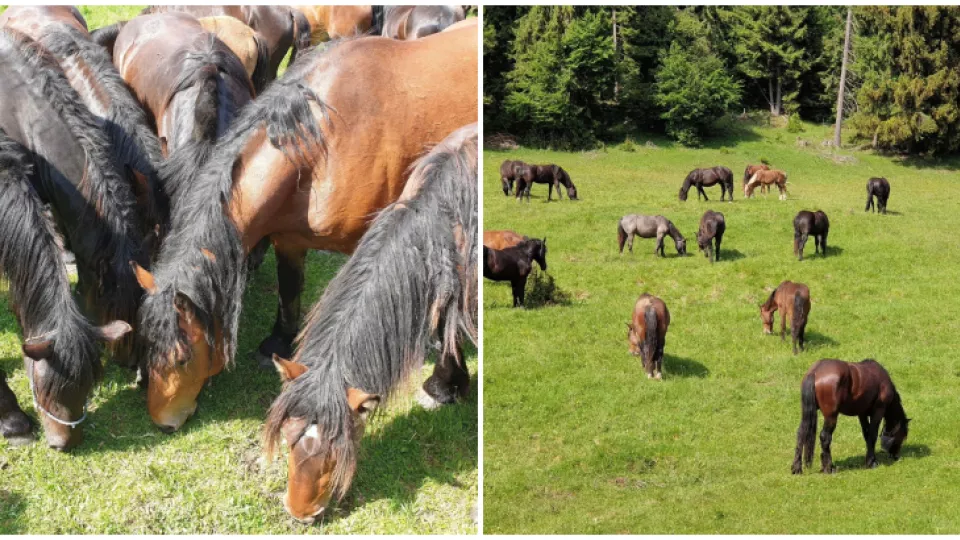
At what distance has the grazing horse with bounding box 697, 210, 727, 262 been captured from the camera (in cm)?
1777

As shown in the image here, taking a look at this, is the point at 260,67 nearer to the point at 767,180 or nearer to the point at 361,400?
the point at 361,400

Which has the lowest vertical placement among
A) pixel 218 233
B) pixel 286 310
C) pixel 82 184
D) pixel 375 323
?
pixel 286 310

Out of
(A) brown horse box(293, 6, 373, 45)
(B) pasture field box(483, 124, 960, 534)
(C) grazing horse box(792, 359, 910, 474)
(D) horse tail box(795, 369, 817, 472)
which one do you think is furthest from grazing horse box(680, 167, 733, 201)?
(D) horse tail box(795, 369, 817, 472)

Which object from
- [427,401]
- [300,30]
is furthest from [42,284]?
[300,30]

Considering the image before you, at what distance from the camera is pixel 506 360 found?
36.8 feet

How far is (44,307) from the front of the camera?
17.8 feet

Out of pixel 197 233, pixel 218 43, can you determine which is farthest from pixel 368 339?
pixel 218 43

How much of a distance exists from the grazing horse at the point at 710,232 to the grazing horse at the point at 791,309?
3.25 m

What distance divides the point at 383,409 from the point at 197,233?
1536 mm

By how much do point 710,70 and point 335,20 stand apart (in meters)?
9.06

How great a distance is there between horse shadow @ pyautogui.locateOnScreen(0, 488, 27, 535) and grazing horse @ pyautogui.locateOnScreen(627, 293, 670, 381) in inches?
326

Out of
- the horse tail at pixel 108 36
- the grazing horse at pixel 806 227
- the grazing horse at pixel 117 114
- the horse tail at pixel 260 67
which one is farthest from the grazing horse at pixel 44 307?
Result: the grazing horse at pixel 806 227

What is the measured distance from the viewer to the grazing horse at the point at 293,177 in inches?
219

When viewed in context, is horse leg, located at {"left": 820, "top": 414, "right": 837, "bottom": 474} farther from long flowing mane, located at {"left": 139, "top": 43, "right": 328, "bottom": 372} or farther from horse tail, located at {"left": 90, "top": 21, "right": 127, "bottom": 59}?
horse tail, located at {"left": 90, "top": 21, "right": 127, "bottom": 59}
